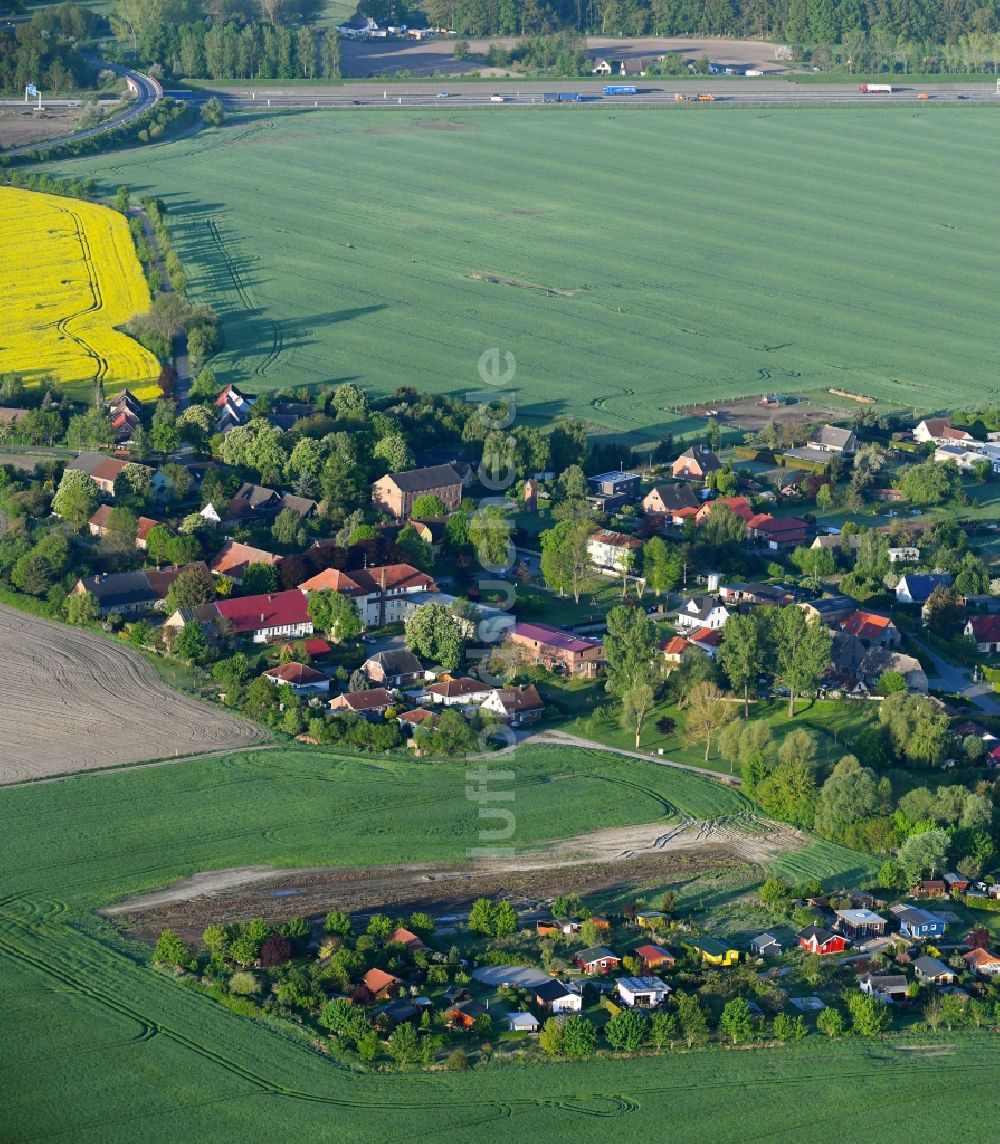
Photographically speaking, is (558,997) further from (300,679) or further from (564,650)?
(564,650)

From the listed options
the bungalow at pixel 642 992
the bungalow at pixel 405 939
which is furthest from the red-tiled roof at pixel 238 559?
the bungalow at pixel 642 992

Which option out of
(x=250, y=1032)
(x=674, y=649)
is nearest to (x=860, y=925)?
(x=250, y=1032)

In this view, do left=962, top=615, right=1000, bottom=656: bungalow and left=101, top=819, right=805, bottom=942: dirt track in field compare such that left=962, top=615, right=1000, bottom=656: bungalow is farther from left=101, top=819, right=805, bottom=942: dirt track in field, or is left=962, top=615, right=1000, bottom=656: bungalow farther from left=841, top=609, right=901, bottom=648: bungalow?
left=101, top=819, right=805, bottom=942: dirt track in field

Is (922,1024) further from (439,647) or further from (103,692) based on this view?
(103,692)

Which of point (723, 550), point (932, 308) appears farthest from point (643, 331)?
point (723, 550)

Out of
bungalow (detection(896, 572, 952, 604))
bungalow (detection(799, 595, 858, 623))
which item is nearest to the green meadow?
bungalow (detection(799, 595, 858, 623))
